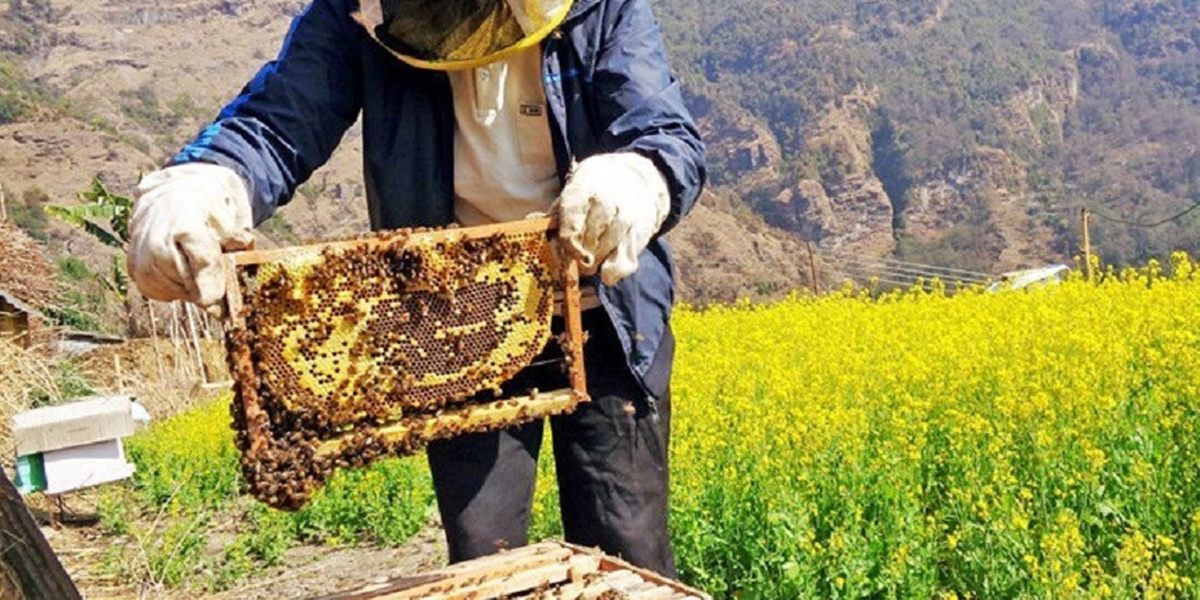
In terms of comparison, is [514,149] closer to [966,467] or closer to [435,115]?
[435,115]

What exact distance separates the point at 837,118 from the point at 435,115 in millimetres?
151786

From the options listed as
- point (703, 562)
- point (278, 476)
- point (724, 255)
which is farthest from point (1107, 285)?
point (724, 255)

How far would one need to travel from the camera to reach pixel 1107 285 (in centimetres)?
925

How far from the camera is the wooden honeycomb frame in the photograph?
2480 millimetres

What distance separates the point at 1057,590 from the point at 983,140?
151 metres

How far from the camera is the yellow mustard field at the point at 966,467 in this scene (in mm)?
4609

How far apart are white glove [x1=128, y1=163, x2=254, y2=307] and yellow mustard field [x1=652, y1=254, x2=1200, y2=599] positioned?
286 centimetres

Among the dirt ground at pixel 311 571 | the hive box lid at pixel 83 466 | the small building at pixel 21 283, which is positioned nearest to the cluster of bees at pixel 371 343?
the dirt ground at pixel 311 571

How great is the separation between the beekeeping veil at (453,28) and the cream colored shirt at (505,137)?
102 millimetres

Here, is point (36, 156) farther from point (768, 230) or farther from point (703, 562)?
point (703, 562)

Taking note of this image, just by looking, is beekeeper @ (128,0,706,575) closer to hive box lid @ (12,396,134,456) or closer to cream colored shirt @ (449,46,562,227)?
cream colored shirt @ (449,46,562,227)

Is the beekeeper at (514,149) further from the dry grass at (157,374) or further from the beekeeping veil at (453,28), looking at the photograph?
the dry grass at (157,374)

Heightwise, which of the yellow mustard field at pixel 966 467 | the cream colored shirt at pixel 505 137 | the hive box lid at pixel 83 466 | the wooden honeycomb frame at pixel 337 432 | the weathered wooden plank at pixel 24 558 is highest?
the cream colored shirt at pixel 505 137

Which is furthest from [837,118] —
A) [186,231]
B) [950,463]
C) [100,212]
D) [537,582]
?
[186,231]
